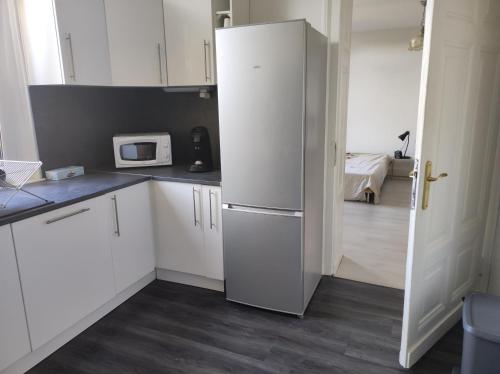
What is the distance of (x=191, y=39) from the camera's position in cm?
252

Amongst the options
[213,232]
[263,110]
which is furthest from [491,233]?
[213,232]

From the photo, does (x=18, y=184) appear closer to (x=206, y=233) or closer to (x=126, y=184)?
(x=126, y=184)

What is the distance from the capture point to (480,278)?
2.29m

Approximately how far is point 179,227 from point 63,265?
83 cm

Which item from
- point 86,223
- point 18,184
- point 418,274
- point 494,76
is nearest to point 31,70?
point 18,184

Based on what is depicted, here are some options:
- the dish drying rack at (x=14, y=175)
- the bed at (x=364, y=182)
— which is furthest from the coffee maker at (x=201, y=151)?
the bed at (x=364, y=182)

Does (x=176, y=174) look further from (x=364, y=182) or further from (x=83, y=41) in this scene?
(x=364, y=182)

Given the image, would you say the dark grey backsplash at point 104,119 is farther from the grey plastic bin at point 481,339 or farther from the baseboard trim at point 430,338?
the grey plastic bin at point 481,339

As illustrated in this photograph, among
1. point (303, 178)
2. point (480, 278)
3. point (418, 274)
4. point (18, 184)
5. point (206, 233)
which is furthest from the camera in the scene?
point (206, 233)

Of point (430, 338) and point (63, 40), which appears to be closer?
point (430, 338)

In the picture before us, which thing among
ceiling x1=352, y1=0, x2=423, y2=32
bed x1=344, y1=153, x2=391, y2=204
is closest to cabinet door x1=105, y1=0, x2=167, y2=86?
ceiling x1=352, y1=0, x2=423, y2=32

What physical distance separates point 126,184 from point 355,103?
540cm

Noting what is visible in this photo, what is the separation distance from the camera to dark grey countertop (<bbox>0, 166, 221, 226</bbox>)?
1821 millimetres

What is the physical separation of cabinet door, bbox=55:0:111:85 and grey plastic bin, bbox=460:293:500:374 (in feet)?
8.22
